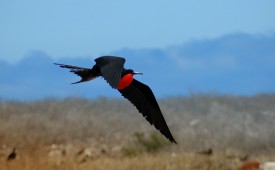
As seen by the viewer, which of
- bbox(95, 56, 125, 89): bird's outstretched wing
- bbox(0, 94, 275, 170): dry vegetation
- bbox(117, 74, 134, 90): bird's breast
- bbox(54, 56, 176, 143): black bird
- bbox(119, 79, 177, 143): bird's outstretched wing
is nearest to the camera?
bbox(95, 56, 125, 89): bird's outstretched wing

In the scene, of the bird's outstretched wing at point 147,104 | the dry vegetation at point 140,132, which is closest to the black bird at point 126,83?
the bird's outstretched wing at point 147,104

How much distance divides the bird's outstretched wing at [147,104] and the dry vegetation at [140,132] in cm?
356

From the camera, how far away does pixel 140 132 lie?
1177 centimetres

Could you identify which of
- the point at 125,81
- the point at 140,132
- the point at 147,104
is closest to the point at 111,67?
the point at 125,81

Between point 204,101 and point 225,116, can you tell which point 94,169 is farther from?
point 204,101

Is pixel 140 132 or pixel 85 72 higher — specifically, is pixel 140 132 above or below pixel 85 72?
above

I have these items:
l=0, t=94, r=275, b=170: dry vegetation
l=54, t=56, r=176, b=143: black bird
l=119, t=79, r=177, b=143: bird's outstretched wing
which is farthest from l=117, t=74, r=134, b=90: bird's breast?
l=0, t=94, r=275, b=170: dry vegetation

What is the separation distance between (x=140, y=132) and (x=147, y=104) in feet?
27.0

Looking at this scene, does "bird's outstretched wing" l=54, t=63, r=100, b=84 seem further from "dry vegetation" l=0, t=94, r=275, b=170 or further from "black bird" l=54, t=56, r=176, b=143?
"dry vegetation" l=0, t=94, r=275, b=170

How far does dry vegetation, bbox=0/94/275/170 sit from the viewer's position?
8.69 meters

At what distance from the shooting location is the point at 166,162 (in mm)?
8164

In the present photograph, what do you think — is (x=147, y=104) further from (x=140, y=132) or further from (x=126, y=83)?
(x=140, y=132)

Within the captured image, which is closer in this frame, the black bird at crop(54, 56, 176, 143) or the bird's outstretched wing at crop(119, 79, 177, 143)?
the black bird at crop(54, 56, 176, 143)

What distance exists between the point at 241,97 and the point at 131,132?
4.27 metres
